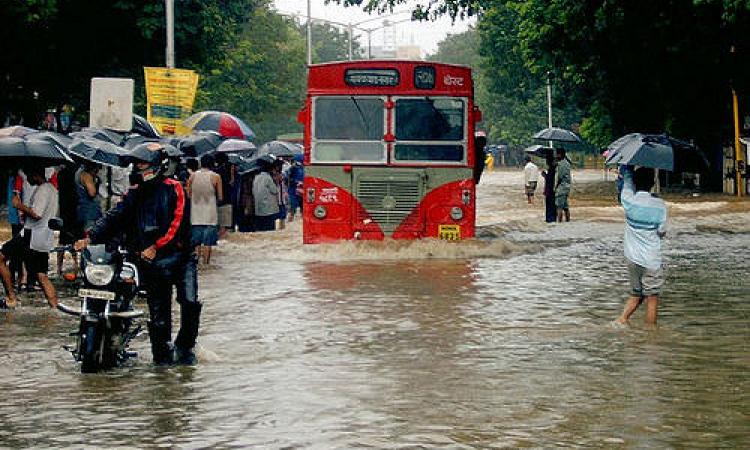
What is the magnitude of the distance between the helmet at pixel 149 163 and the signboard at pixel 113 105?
1289 cm

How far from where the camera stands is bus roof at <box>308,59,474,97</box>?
73.6ft

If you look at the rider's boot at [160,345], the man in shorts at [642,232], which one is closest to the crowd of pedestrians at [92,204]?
the rider's boot at [160,345]

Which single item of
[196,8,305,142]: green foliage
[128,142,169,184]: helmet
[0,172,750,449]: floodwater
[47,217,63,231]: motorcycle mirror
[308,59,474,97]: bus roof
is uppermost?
[196,8,305,142]: green foliage

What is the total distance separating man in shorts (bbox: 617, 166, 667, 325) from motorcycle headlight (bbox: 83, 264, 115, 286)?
5055mm

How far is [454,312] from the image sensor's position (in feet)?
49.7

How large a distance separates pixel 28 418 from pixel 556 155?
70.0 feet

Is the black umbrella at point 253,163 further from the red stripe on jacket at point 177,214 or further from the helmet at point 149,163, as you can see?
the red stripe on jacket at point 177,214

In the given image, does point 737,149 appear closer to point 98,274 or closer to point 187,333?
point 187,333

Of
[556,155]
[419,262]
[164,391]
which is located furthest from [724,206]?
[164,391]

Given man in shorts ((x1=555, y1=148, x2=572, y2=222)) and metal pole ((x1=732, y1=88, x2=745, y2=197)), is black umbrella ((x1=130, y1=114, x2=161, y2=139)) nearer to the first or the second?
man in shorts ((x1=555, y1=148, x2=572, y2=222))

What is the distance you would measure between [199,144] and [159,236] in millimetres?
14087

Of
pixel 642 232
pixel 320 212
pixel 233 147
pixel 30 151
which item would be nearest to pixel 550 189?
pixel 233 147

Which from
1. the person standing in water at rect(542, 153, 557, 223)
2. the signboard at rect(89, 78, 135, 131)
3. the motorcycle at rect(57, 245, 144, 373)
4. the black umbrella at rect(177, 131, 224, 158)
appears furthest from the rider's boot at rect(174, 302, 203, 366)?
the person standing in water at rect(542, 153, 557, 223)

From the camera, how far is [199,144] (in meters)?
25.0
